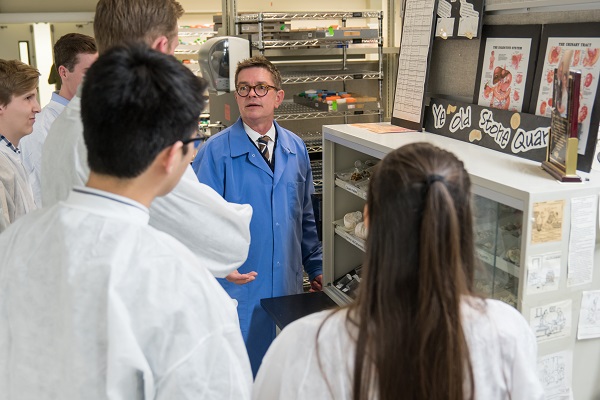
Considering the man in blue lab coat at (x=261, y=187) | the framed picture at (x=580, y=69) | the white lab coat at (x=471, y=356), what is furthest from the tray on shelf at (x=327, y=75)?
the white lab coat at (x=471, y=356)

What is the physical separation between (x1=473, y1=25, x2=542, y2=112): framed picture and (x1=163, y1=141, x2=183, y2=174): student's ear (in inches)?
47.5

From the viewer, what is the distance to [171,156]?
114 centimetres

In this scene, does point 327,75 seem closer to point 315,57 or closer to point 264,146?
point 315,57

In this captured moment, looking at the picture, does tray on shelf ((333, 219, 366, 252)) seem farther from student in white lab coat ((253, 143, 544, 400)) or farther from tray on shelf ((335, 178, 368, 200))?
student in white lab coat ((253, 143, 544, 400))

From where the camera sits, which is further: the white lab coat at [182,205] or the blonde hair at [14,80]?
the blonde hair at [14,80]

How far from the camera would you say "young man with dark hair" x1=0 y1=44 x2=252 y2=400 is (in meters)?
1.08

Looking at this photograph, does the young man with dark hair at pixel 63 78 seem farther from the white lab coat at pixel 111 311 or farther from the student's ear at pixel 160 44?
the white lab coat at pixel 111 311

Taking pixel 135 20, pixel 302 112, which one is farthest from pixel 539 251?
pixel 302 112

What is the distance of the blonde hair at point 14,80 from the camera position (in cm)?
292

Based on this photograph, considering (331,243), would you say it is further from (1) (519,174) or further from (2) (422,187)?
(2) (422,187)

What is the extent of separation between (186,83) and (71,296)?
1.37 feet

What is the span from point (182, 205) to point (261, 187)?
1.23m

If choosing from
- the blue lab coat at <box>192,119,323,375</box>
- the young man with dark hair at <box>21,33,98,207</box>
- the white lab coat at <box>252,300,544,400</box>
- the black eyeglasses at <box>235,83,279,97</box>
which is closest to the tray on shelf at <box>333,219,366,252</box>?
the blue lab coat at <box>192,119,323,375</box>

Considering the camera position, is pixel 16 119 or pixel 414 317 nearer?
pixel 414 317
